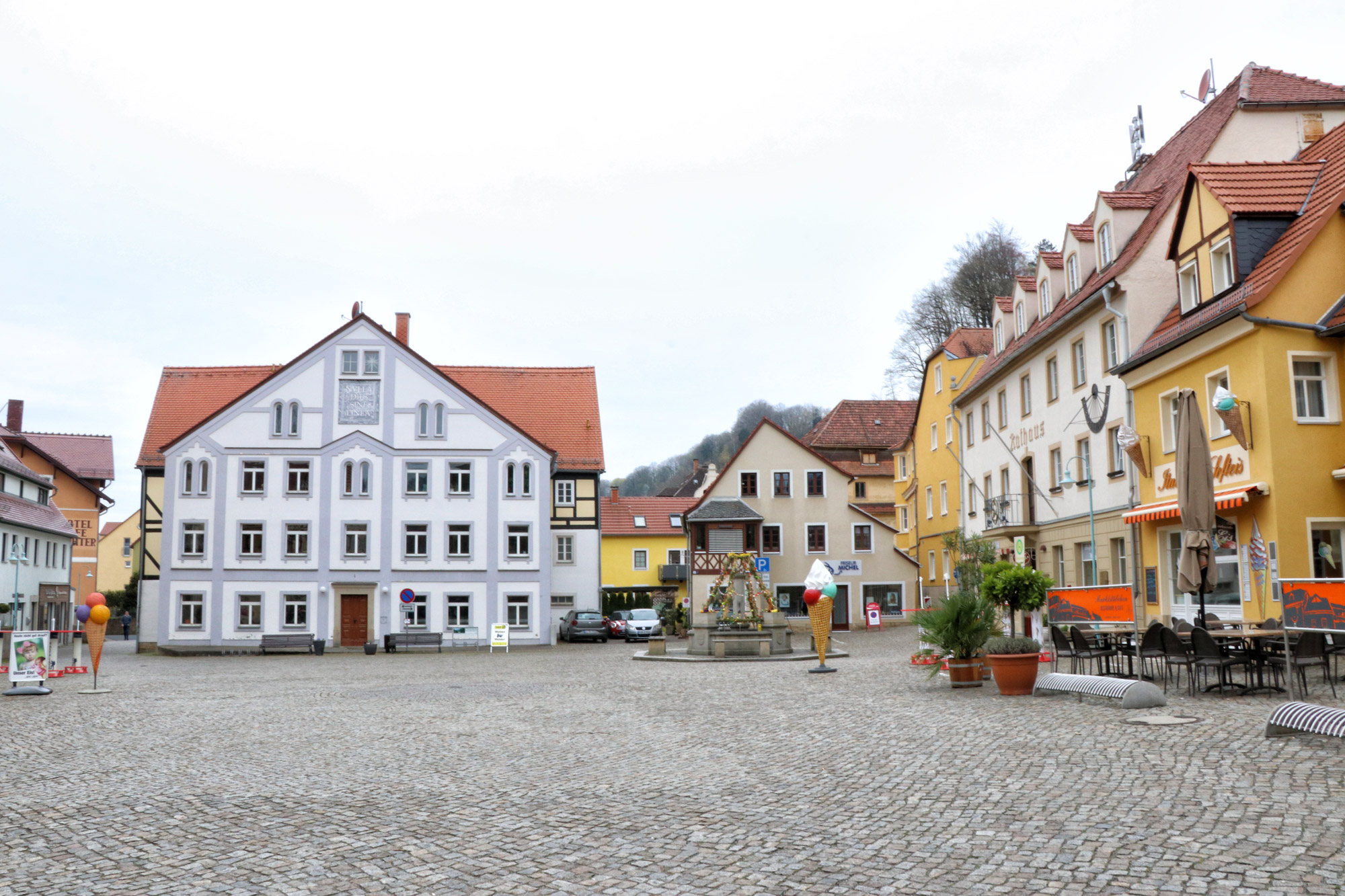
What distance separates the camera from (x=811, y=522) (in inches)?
2044

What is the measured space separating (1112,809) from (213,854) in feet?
19.6

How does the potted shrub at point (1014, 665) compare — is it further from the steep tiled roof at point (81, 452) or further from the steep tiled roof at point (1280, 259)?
the steep tiled roof at point (81, 452)

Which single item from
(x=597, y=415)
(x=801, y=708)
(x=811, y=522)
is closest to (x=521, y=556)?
(x=597, y=415)

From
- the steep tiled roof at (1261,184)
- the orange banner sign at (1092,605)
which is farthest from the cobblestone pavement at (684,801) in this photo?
the steep tiled roof at (1261,184)

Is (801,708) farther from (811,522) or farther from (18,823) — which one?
(811,522)

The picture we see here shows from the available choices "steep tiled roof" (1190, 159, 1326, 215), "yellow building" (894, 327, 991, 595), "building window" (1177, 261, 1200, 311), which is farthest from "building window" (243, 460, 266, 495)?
"steep tiled roof" (1190, 159, 1326, 215)

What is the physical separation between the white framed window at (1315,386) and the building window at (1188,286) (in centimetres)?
349

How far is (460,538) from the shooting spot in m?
43.5

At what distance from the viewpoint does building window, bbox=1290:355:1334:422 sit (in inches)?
798

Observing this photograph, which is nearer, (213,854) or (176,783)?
(213,854)

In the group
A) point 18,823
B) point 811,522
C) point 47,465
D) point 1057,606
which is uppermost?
point 47,465

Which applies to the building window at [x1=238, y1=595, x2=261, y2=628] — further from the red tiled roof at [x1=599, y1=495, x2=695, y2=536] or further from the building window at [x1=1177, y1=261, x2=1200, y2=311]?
the building window at [x1=1177, y1=261, x2=1200, y2=311]

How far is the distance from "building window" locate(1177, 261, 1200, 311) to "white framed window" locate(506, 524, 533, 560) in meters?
26.2

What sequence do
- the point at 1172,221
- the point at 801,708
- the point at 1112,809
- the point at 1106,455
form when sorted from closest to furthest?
the point at 1112,809
the point at 801,708
the point at 1172,221
the point at 1106,455
